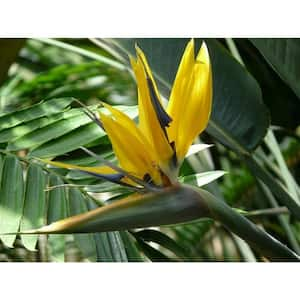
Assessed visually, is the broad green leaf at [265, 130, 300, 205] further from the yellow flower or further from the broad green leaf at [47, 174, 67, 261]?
the yellow flower

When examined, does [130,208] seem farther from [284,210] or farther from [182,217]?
[284,210]

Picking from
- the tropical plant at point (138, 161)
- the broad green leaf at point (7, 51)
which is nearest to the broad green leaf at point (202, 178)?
the tropical plant at point (138, 161)

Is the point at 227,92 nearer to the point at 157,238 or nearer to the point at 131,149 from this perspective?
the point at 157,238

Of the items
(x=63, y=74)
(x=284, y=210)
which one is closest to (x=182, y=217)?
(x=284, y=210)

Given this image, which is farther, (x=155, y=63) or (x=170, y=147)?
(x=155, y=63)

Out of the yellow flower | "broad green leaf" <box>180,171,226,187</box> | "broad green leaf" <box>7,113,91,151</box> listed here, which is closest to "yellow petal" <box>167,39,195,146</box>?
the yellow flower

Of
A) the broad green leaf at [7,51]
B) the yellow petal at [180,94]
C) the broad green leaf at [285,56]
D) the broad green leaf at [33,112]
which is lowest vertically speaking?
the yellow petal at [180,94]

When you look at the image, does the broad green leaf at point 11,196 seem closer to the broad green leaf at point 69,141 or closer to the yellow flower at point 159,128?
the broad green leaf at point 69,141

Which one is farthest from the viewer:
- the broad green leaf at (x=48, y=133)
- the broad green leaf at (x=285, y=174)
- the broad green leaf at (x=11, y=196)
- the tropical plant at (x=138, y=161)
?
the broad green leaf at (x=285, y=174)

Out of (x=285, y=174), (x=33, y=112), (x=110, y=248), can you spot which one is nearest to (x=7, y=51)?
(x=33, y=112)
